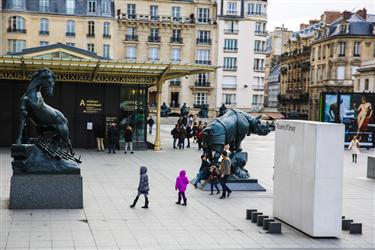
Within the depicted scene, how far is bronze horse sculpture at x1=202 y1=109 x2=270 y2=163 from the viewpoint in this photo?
19.7m

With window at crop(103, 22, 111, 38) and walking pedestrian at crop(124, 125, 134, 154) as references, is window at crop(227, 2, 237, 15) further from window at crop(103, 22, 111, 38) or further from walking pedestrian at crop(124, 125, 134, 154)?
walking pedestrian at crop(124, 125, 134, 154)

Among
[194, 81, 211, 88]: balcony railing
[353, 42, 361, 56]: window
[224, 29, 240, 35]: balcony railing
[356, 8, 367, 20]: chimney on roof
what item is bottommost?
[194, 81, 211, 88]: balcony railing

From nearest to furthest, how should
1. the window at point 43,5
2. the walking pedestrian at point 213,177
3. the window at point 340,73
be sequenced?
the walking pedestrian at point 213,177 → the window at point 43,5 → the window at point 340,73

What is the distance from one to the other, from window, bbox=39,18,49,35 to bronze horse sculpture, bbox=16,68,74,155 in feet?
186

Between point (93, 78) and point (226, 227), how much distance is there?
18.9 m

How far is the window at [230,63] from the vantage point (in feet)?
259

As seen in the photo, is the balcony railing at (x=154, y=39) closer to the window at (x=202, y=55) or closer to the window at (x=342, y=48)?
the window at (x=202, y=55)

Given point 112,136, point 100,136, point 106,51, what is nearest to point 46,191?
point 112,136

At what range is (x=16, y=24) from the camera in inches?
2724

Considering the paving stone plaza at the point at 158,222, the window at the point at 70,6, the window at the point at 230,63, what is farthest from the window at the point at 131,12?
the paving stone plaza at the point at 158,222

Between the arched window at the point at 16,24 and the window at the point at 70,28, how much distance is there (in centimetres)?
495

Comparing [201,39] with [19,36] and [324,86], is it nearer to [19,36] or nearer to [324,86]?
[324,86]

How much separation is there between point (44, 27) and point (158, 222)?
6014 cm

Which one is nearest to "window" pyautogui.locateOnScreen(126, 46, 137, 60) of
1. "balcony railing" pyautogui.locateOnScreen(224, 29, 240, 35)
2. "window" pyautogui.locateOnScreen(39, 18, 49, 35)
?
"window" pyautogui.locateOnScreen(39, 18, 49, 35)
